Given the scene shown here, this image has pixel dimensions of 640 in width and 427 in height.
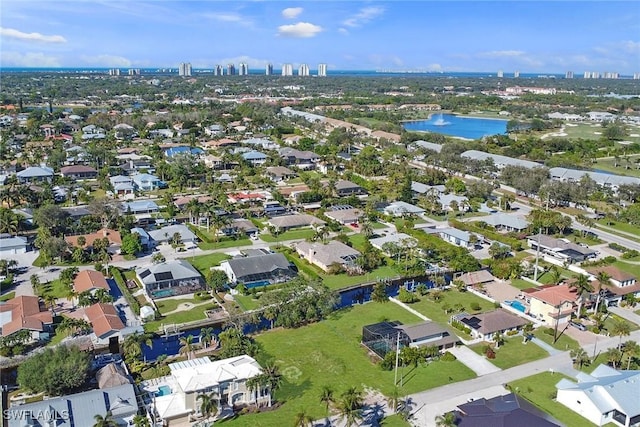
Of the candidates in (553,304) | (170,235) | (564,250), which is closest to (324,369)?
(553,304)

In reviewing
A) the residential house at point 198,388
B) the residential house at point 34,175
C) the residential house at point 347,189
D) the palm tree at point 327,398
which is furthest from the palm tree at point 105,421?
the residential house at point 34,175

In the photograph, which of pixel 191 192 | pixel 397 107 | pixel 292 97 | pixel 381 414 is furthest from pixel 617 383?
pixel 292 97

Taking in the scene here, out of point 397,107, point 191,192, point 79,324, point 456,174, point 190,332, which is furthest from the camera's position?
point 397,107

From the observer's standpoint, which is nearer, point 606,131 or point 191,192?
point 191,192

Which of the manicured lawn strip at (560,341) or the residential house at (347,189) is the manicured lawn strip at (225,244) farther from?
the manicured lawn strip at (560,341)

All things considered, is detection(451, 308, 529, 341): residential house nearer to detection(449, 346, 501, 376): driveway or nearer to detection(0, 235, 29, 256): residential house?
detection(449, 346, 501, 376): driveway

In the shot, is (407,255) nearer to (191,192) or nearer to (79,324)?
(79,324)

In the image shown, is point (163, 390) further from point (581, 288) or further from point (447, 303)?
point (581, 288)
